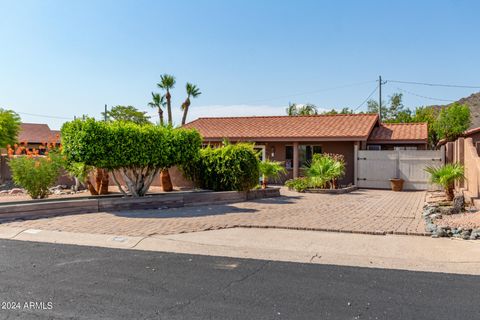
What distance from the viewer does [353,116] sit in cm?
2641

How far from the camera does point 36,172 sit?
13.5m

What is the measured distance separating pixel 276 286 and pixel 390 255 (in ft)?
8.70

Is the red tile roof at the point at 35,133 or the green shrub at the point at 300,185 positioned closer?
the green shrub at the point at 300,185

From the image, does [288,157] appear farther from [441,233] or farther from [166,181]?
[441,233]

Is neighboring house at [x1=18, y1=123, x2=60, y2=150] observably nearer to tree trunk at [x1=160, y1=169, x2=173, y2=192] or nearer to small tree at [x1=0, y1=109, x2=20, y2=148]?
small tree at [x1=0, y1=109, x2=20, y2=148]

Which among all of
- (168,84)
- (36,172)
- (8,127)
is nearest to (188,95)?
(168,84)

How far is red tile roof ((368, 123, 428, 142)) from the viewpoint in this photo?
23.5m

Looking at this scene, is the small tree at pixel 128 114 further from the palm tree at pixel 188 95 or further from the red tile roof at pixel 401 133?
the red tile roof at pixel 401 133

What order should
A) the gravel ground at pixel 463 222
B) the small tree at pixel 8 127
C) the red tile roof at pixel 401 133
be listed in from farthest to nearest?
the small tree at pixel 8 127 → the red tile roof at pixel 401 133 → the gravel ground at pixel 463 222

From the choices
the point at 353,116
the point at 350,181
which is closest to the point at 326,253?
the point at 350,181

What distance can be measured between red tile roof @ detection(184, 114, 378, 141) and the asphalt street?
16834 millimetres

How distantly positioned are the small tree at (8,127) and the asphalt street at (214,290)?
30.1 meters

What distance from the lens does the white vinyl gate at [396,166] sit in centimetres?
2091

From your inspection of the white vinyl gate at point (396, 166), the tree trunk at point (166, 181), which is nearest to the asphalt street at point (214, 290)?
the tree trunk at point (166, 181)
